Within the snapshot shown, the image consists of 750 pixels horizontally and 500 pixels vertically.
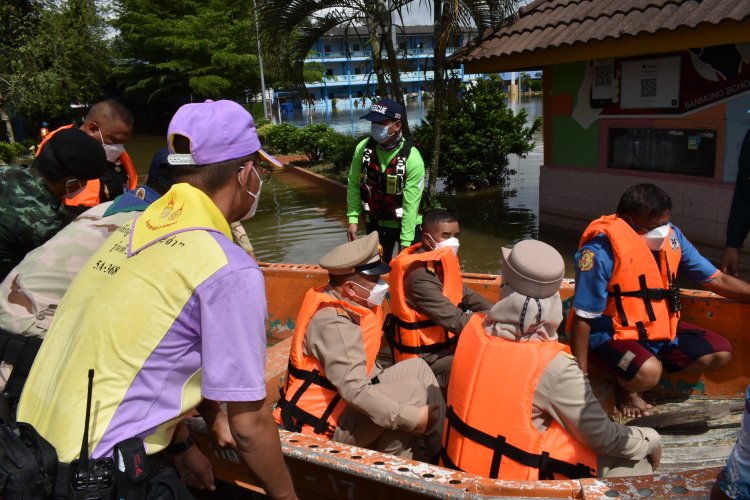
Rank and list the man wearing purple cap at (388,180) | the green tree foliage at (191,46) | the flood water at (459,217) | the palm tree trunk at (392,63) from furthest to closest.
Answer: the green tree foliage at (191,46) → the palm tree trunk at (392,63) → the flood water at (459,217) → the man wearing purple cap at (388,180)

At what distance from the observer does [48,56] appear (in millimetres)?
26828

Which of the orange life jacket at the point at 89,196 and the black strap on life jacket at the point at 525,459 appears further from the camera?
the orange life jacket at the point at 89,196

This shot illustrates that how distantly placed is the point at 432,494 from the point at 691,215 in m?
5.69

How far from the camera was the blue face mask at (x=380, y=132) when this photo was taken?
474cm

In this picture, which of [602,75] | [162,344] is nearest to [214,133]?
[162,344]

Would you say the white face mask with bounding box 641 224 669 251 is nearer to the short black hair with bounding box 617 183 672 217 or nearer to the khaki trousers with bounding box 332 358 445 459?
the short black hair with bounding box 617 183 672 217

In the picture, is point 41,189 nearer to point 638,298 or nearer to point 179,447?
point 179,447

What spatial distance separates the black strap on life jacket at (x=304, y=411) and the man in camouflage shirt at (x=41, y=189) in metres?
1.19

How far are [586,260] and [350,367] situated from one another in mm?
1421

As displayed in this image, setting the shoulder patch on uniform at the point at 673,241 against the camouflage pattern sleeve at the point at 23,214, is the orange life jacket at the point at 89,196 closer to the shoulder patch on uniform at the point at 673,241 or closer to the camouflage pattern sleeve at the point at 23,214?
the camouflage pattern sleeve at the point at 23,214

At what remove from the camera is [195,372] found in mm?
1528

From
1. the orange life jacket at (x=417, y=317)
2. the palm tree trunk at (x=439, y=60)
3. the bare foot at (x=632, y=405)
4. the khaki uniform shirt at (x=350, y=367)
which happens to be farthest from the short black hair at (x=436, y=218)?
the palm tree trunk at (x=439, y=60)

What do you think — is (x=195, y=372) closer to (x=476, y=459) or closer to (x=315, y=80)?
(x=476, y=459)

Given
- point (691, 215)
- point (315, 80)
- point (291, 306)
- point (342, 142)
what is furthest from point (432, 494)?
point (315, 80)
